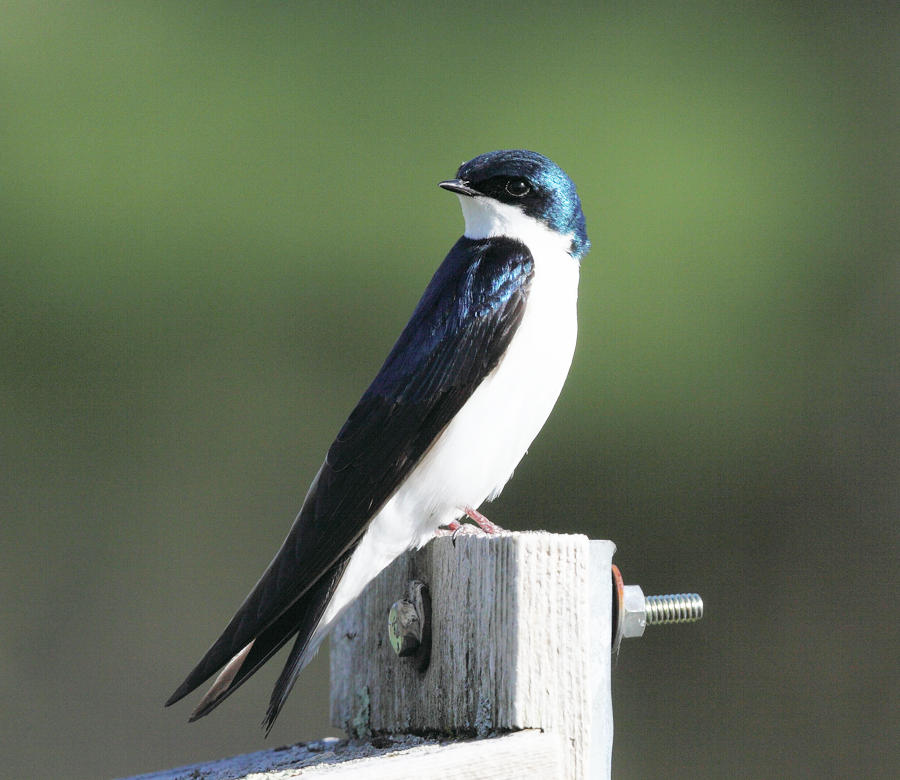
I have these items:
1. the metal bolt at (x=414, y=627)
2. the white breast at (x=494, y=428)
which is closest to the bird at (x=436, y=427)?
the white breast at (x=494, y=428)

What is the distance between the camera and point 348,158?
4195mm

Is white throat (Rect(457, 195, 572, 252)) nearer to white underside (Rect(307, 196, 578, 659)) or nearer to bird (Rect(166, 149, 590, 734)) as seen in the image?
bird (Rect(166, 149, 590, 734))

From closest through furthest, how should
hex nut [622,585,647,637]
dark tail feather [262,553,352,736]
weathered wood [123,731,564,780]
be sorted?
weathered wood [123,731,564,780] → hex nut [622,585,647,637] → dark tail feather [262,553,352,736]

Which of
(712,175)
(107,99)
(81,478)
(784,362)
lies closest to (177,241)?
(107,99)

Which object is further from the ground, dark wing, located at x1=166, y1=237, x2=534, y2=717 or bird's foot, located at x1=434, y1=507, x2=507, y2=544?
dark wing, located at x1=166, y1=237, x2=534, y2=717

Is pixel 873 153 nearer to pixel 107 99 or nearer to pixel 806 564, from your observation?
pixel 806 564

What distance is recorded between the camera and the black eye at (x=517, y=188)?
Result: 2.41 m

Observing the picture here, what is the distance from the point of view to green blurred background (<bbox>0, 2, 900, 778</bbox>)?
3.99 metres

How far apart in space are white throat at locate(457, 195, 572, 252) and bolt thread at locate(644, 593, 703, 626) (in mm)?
835

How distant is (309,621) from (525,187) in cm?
89

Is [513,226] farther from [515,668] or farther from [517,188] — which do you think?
[515,668]

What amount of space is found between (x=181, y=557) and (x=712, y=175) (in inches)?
83.3

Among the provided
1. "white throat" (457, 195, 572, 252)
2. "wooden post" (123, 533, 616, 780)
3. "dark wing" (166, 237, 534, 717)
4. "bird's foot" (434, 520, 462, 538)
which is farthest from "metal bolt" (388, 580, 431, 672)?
"white throat" (457, 195, 572, 252)

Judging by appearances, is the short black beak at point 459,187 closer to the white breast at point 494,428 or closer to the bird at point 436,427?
the bird at point 436,427
